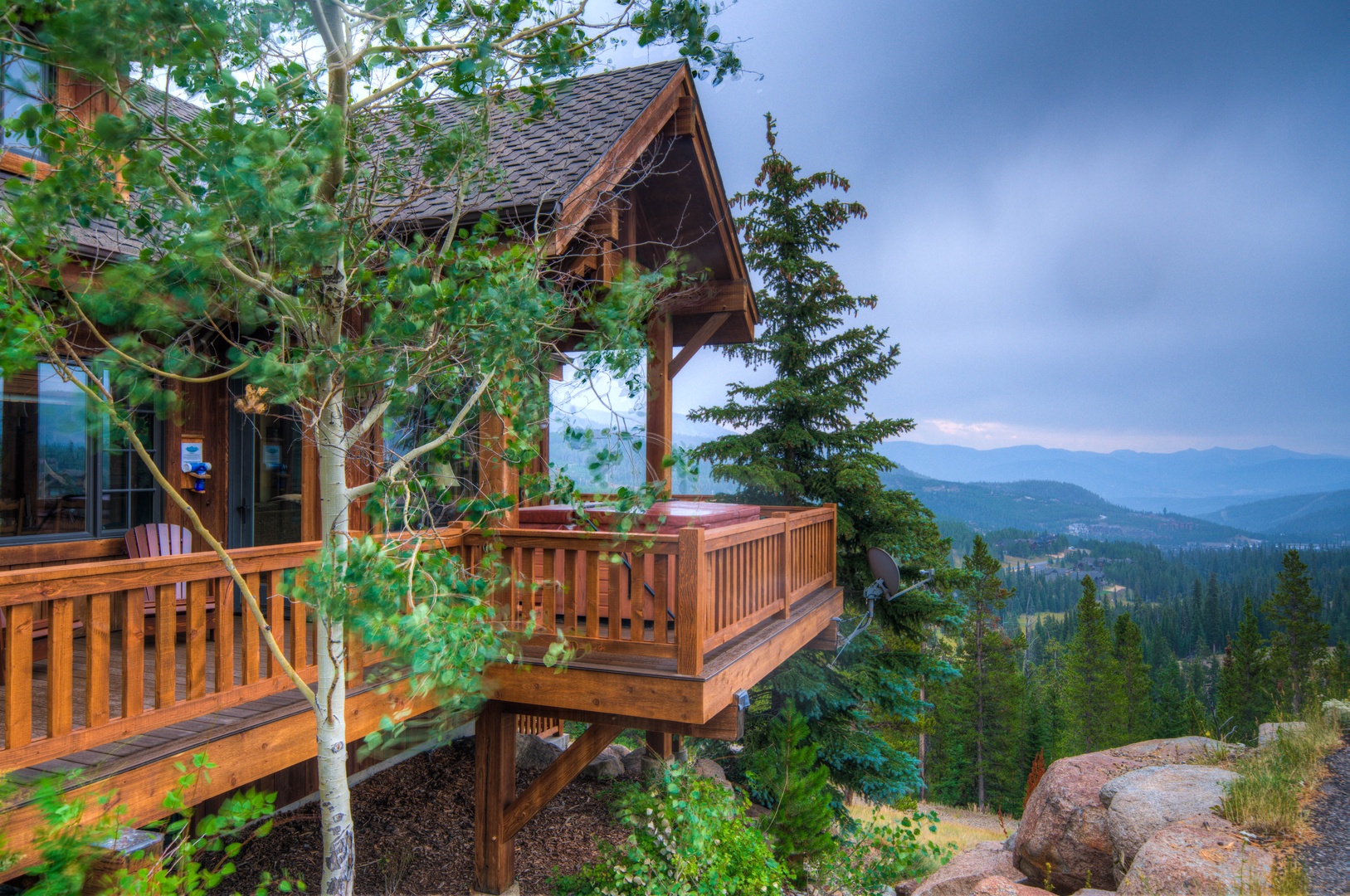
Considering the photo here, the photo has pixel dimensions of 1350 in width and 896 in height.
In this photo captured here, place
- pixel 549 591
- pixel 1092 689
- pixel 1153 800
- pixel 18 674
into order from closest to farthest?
pixel 18 674 < pixel 549 591 < pixel 1153 800 < pixel 1092 689

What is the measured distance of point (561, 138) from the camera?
582cm

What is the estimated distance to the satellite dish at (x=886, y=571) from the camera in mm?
8289

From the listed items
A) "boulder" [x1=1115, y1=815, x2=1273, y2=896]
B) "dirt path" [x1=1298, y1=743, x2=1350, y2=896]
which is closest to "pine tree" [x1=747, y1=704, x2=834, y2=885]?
"boulder" [x1=1115, y1=815, x2=1273, y2=896]

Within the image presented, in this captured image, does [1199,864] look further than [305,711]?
Yes

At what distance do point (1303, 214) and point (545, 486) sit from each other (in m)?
176

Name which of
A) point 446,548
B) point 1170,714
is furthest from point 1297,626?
point 446,548

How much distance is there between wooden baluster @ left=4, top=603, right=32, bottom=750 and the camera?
2656mm

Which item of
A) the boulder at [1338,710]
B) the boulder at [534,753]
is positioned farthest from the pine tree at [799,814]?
the boulder at [1338,710]

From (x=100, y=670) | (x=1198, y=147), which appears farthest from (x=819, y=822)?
(x=1198, y=147)

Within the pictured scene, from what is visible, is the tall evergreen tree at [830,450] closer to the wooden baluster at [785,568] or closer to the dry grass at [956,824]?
the dry grass at [956,824]

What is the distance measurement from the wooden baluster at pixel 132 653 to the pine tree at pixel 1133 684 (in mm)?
42542

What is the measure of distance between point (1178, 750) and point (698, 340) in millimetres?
7228

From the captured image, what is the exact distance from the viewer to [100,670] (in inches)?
117

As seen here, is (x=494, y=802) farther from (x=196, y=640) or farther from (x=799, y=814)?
(x=799, y=814)
